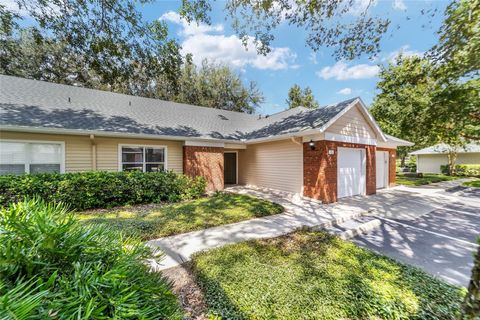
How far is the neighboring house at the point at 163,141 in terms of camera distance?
7848 mm

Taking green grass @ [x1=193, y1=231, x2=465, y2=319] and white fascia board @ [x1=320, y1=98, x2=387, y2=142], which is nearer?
green grass @ [x1=193, y1=231, x2=465, y2=319]

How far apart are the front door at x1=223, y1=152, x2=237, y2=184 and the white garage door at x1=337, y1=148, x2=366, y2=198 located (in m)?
6.92

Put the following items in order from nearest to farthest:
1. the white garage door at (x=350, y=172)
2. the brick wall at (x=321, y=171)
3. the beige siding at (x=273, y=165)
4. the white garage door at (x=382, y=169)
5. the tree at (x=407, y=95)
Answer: the brick wall at (x=321, y=171)
the white garage door at (x=350, y=172)
the tree at (x=407, y=95)
the beige siding at (x=273, y=165)
the white garage door at (x=382, y=169)

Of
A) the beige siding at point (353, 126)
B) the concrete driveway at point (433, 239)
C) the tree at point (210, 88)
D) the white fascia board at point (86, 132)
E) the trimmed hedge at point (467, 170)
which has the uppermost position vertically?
the tree at point (210, 88)

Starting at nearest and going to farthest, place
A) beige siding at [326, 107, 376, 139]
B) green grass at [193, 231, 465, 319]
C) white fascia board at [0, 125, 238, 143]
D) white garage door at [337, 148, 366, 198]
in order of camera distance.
Answer: green grass at [193, 231, 465, 319] → white fascia board at [0, 125, 238, 143] → beige siding at [326, 107, 376, 139] → white garage door at [337, 148, 366, 198]

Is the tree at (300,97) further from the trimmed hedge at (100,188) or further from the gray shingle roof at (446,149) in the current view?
the trimmed hedge at (100,188)

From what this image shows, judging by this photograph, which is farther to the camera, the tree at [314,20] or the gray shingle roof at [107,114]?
the gray shingle roof at [107,114]

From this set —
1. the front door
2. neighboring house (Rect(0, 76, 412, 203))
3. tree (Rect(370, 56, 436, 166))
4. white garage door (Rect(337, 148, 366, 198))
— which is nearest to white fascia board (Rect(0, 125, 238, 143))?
neighboring house (Rect(0, 76, 412, 203))

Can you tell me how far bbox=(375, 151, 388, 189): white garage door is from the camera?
13.1 meters

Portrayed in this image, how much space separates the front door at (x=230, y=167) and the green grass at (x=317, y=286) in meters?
10.2

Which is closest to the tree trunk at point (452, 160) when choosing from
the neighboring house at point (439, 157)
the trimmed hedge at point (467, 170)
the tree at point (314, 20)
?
→ the neighboring house at point (439, 157)

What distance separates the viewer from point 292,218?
6637 millimetres

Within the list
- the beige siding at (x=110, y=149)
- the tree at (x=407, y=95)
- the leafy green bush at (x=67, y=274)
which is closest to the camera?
the leafy green bush at (x=67, y=274)

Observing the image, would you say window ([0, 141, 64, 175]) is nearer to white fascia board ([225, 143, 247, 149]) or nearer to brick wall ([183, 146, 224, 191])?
brick wall ([183, 146, 224, 191])
